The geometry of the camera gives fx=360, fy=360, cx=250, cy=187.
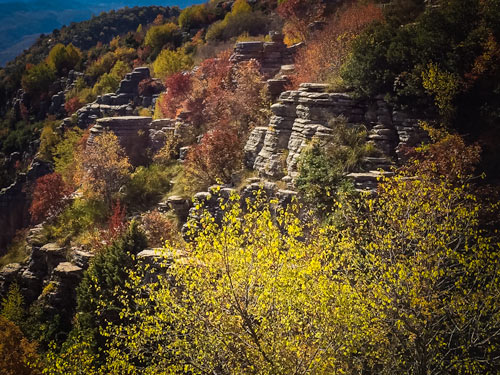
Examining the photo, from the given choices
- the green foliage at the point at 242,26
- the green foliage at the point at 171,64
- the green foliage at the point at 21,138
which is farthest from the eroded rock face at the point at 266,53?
the green foliage at the point at 21,138

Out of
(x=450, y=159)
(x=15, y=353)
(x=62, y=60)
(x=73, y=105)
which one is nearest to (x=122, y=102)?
(x=73, y=105)

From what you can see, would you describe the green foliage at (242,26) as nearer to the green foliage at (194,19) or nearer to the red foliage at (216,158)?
the green foliage at (194,19)

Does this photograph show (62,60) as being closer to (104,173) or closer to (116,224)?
(104,173)

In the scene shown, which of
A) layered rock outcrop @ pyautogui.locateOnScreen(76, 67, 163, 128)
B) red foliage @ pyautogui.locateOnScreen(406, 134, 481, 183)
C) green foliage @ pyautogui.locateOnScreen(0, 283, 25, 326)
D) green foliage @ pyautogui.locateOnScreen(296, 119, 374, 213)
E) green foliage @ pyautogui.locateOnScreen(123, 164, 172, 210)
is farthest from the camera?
layered rock outcrop @ pyautogui.locateOnScreen(76, 67, 163, 128)

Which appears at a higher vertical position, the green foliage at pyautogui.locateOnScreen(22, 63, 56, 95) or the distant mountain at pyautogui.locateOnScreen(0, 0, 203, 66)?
the distant mountain at pyautogui.locateOnScreen(0, 0, 203, 66)

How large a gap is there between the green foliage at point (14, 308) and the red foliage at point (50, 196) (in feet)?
25.1

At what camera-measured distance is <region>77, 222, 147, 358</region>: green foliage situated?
1858 cm

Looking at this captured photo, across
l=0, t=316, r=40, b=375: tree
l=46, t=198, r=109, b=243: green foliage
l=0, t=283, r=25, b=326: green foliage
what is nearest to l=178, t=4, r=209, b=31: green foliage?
l=46, t=198, r=109, b=243: green foliage

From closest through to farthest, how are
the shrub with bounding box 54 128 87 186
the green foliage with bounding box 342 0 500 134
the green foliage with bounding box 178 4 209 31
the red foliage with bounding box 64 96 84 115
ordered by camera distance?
the green foliage with bounding box 342 0 500 134 → the shrub with bounding box 54 128 87 186 → the red foliage with bounding box 64 96 84 115 → the green foliage with bounding box 178 4 209 31

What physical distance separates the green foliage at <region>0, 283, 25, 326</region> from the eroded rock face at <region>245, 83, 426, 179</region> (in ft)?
61.2

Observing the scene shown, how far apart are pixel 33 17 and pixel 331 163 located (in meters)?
169

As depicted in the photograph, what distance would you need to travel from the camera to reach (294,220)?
12.1 m

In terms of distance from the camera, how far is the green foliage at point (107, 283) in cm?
1858

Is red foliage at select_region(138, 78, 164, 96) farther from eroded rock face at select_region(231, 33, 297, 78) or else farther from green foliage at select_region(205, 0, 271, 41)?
eroded rock face at select_region(231, 33, 297, 78)
